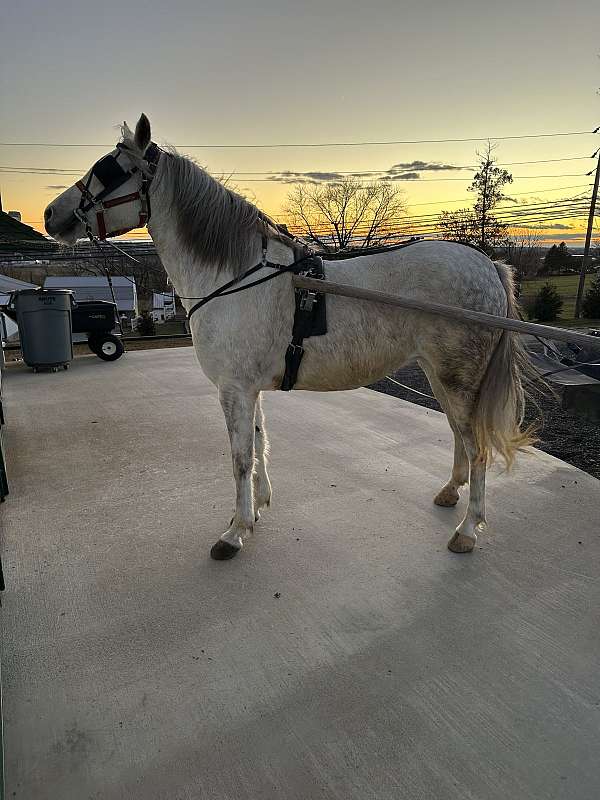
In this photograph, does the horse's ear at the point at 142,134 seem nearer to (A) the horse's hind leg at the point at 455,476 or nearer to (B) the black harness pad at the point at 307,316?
(B) the black harness pad at the point at 307,316

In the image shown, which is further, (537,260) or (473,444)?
(537,260)

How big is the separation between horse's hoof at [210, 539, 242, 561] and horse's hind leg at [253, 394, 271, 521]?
15.8 inches

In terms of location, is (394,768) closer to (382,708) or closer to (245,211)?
(382,708)

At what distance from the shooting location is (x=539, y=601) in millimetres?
2186

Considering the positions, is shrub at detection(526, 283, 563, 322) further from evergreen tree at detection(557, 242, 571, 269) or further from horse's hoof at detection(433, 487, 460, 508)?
horse's hoof at detection(433, 487, 460, 508)

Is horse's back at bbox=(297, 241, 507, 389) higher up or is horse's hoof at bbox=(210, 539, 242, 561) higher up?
horse's back at bbox=(297, 241, 507, 389)

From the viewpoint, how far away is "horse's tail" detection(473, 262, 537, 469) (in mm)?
2572

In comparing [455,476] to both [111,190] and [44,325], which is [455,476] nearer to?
[111,190]

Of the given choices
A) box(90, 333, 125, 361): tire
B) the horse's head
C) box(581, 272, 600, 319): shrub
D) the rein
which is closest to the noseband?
the horse's head

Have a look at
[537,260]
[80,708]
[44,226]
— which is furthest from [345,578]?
[537,260]

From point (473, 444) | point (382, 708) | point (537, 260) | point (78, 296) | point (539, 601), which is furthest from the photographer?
point (537, 260)

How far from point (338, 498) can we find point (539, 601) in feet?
4.41

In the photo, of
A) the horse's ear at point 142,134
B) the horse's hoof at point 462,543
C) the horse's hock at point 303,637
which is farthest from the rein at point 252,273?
the horse's hoof at point 462,543

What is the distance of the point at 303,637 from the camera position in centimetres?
200
